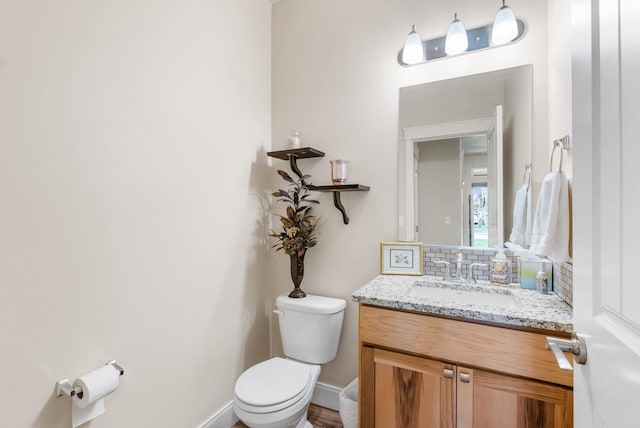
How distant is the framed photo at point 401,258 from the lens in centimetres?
177

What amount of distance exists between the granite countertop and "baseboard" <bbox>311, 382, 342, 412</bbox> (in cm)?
88

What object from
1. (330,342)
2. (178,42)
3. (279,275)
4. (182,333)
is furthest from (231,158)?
(330,342)

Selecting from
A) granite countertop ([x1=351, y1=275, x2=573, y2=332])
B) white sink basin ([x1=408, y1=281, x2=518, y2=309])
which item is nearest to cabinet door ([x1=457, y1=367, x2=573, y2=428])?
granite countertop ([x1=351, y1=275, x2=573, y2=332])

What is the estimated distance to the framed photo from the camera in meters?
1.77

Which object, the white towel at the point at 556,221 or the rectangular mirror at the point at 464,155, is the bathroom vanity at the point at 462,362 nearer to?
the white towel at the point at 556,221

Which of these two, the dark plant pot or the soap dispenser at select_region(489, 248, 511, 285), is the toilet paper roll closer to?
the dark plant pot

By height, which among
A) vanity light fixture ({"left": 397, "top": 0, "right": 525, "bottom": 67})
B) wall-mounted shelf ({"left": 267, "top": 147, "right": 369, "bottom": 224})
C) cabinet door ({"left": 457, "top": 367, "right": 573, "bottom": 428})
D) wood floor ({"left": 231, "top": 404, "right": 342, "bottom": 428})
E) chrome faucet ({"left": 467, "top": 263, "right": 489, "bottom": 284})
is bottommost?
wood floor ({"left": 231, "top": 404, "right": 342, "bottom": 428})

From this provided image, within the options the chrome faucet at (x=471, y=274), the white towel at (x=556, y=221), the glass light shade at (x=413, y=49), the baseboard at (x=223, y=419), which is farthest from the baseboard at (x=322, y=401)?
the glass light shade at (x=413, y=49)

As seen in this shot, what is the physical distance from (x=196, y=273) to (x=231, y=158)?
0.71m

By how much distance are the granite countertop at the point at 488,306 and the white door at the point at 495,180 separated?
0.28 m

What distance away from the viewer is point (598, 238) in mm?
624

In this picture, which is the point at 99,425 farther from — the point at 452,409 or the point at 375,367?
the point at 452,409

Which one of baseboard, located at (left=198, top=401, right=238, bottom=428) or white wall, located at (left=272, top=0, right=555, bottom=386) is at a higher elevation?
white wall, located at (left=272, top=0, right=555, bottom=386)

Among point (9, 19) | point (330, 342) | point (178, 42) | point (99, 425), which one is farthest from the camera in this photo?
point (330, 342)
